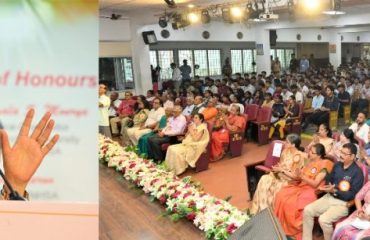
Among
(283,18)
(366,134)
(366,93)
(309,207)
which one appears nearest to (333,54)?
(283,18)

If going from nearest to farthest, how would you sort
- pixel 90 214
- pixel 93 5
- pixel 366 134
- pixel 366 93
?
pixel 93 5
pixel 90 214
pixel 366 134
pixel 366 93

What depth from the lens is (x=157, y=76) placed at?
38.4ft

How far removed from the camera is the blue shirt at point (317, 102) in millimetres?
7711

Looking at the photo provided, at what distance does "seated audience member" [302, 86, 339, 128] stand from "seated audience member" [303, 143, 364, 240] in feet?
14.4

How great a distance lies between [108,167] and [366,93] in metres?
6.18

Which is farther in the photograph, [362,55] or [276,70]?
[362,55]

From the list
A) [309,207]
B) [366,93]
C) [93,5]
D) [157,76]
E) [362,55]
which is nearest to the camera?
[93,5]

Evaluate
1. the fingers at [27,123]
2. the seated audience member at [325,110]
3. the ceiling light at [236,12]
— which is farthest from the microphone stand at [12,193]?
the seated audience member at [325,110]

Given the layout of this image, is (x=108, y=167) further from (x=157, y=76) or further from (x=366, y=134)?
(x=157, y=76)

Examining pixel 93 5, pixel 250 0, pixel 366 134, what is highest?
pixel 250 0

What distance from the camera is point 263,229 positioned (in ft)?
4.43

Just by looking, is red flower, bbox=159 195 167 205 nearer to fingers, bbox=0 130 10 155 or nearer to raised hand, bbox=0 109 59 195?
raised hand, bbox=0 109 59 195

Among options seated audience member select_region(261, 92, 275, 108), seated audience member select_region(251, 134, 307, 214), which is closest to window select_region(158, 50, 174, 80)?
seated audience member select_region(261, 92, 275, 108)

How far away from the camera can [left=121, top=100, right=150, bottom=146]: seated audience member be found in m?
7.03
